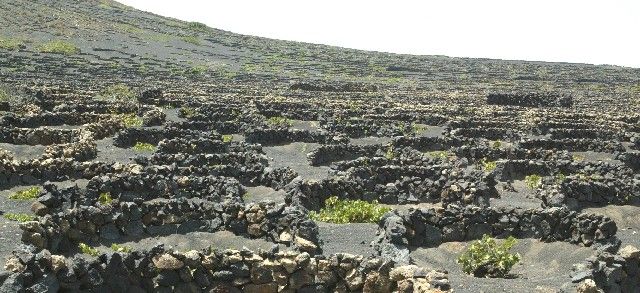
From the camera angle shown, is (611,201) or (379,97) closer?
(611,201)

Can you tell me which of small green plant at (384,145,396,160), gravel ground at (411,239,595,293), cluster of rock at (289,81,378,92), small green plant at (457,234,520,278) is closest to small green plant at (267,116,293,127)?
small green plant at (384,145,396,160)

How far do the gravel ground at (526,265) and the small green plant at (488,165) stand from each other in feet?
47.7

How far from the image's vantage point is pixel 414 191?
91.7ft

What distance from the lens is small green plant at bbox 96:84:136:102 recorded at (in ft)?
200

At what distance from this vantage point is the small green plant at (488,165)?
3503 cm

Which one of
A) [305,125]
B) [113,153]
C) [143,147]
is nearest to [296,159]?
[143,147]

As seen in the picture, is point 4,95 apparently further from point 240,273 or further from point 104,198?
point 240,273

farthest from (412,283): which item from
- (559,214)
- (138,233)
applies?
(138,233)

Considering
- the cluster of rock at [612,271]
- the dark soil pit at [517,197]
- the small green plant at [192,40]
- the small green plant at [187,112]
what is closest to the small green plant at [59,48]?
the small green plant at [192,40]

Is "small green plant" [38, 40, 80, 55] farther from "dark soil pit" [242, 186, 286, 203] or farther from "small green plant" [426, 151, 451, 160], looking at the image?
"dark soil pit" [242, 186, 286, 203]

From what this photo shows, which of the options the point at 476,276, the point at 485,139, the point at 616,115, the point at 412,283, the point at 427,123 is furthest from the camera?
the point at 616,115

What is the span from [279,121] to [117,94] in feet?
73.5

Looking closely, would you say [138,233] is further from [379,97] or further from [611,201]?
[379,97]

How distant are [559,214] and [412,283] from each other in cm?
859
